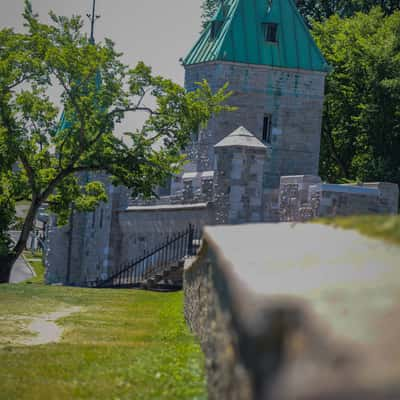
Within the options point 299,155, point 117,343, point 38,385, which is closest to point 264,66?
point 299,155

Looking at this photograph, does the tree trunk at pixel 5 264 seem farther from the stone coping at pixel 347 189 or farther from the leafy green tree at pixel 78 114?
the stone coping at pixel 347 189

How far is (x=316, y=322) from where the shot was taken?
3.06m

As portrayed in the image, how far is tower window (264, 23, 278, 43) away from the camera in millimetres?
37594

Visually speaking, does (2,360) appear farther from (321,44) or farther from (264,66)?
(321,44)

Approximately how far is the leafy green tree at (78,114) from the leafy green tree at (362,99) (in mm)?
13326

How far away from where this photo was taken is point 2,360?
1041 cm

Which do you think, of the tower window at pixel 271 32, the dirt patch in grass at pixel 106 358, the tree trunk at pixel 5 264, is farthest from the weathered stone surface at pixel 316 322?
the tower window at pixel 271 32

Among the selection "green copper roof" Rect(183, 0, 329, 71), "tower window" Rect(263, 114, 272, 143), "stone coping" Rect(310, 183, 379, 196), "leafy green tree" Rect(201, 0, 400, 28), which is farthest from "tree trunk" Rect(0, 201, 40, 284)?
"leafy green tree" Rect(201, 0, 400, 28)

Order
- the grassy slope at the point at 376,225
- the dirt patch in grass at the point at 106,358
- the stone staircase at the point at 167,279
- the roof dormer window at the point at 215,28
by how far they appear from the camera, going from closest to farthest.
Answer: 1. the grassy slope at the point at 376,225
2. the dirt patch in grass at the point at 106,358
3. the stone staircase at the point at 167,279
4. the roof dormer window at the point at 215,28

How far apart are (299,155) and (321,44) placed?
969 cm

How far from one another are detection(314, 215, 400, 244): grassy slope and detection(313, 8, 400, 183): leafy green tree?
1385 inches

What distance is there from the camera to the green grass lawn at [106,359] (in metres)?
8.09

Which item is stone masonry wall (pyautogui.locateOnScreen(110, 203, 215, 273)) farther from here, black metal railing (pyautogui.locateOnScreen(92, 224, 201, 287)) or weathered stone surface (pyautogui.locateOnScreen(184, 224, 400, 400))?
weathered stone surface (pyautogui.locateOnScreen(184, 224, 400, 400))

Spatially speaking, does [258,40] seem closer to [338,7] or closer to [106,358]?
[338,7]
